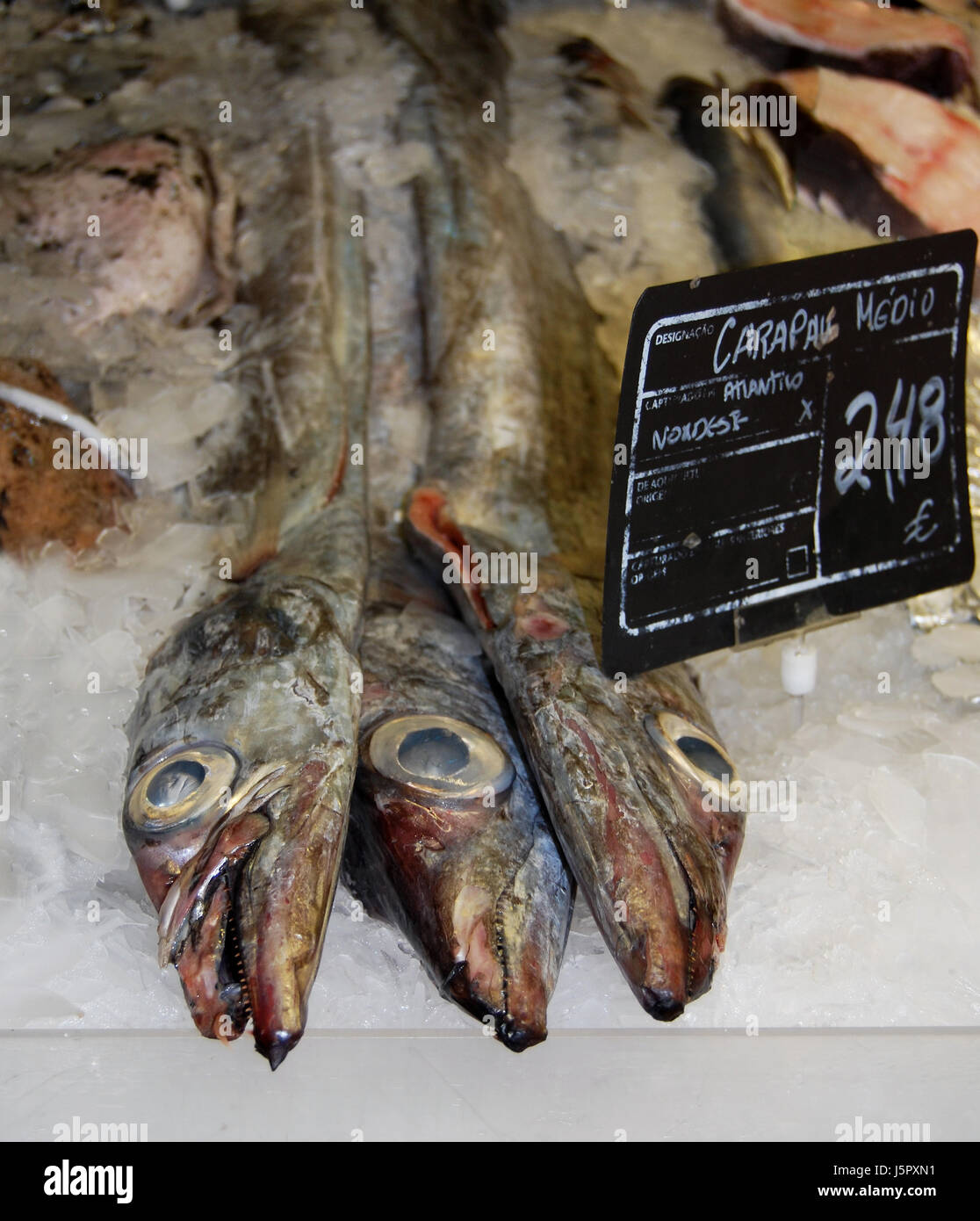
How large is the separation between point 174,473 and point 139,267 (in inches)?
20.3

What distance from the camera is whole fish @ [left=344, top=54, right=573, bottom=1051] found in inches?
55.1

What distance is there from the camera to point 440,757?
1.66m

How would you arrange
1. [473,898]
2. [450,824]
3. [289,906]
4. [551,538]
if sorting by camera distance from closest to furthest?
[289,906], [473,898], [450,824], [551,538]

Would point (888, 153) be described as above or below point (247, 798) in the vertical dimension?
above

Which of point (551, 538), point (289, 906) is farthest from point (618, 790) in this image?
→ point (551, 538)

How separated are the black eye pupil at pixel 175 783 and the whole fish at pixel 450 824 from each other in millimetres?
229

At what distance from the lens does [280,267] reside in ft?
8.77

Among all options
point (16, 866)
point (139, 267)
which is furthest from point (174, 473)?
point (16, 866)

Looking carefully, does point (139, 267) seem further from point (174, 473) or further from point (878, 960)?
point (878, 960)

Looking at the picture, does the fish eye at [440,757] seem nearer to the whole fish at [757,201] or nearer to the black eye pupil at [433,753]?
the black eye pupil at [433,753]

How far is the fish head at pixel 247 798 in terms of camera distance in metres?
1.31

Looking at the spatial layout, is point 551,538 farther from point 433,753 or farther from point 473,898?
point 473,898

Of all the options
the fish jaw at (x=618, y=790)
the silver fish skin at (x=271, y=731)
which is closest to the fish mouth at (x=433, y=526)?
the silver fish skin at (x=271, y=731)

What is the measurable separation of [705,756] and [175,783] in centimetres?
74
